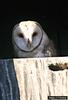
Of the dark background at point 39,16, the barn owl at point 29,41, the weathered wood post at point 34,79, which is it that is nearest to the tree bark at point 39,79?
the weathered wood post at point 34,79

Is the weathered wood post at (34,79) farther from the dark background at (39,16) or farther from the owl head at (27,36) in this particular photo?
the dark background at (39,16)

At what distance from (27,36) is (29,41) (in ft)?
0.08

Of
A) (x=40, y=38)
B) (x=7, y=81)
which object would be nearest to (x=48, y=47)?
(x=40, y=38)

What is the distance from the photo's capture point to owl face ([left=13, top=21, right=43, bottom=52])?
219 centimetres

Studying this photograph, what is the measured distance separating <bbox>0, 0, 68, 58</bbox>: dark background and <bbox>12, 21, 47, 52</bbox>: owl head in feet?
2.26

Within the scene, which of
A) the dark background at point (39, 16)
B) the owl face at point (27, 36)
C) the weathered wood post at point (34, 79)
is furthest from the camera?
the dark background at point (39, 16)

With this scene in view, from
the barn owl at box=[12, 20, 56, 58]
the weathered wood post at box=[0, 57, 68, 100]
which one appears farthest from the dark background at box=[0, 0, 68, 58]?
the weathered wood post at box=[0, 57, 68, 100]

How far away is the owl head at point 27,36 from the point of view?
2186 mm

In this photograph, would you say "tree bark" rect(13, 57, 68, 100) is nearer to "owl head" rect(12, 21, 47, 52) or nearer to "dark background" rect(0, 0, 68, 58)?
"owl head" rect(12, 21, 47, 52)

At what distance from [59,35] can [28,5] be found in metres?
0.24

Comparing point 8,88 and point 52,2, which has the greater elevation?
point 52,2

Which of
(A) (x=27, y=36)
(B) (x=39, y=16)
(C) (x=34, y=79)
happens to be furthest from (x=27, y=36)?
(B) (x=39, y=16)

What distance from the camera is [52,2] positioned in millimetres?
2963

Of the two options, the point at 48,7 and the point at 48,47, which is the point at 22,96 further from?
the point at 48,7
